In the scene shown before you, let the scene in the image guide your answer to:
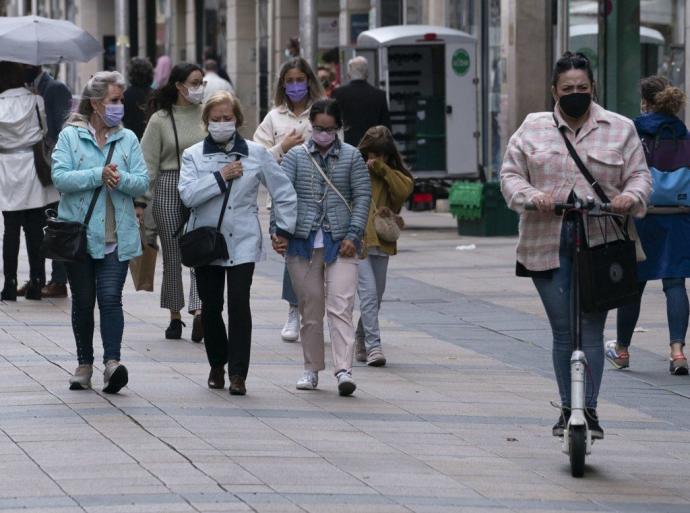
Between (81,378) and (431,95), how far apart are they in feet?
48.1

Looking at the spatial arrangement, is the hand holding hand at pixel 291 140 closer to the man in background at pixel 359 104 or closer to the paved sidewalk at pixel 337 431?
the paved sidewalk at pixel 337 431

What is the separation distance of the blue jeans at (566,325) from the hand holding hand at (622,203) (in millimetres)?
275

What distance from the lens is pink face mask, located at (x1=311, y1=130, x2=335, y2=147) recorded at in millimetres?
9578

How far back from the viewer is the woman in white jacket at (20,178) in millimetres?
13781

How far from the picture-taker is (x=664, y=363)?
439 inches

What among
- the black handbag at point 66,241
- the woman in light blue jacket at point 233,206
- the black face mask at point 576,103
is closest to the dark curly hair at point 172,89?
the woman in light blue jacket at point 233,206

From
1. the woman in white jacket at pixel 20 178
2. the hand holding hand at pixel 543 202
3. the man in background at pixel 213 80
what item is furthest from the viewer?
the man in background at pixel 213 80

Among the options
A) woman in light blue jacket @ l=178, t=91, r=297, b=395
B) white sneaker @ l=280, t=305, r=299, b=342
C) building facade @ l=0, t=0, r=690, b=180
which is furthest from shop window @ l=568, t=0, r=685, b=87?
woman in light blue jacket @ l=178, t=91, r=297, b=395

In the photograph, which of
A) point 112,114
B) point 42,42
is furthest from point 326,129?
point 42,42

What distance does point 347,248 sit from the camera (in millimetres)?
9547

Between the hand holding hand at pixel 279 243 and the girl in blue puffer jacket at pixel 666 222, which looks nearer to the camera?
the hand holding hand at pixel 279 243

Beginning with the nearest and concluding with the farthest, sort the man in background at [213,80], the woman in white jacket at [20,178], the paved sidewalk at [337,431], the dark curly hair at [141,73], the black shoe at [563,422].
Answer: the paved sidewalk at [337,431], the black shoe at [563,422], the woman in white jacket at [20,178], the dark curly hair at [141,73], the man in background at [213,80]

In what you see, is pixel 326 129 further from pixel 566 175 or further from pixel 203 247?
pixel 566 175

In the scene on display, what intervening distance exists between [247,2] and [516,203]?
31215 millimetres
